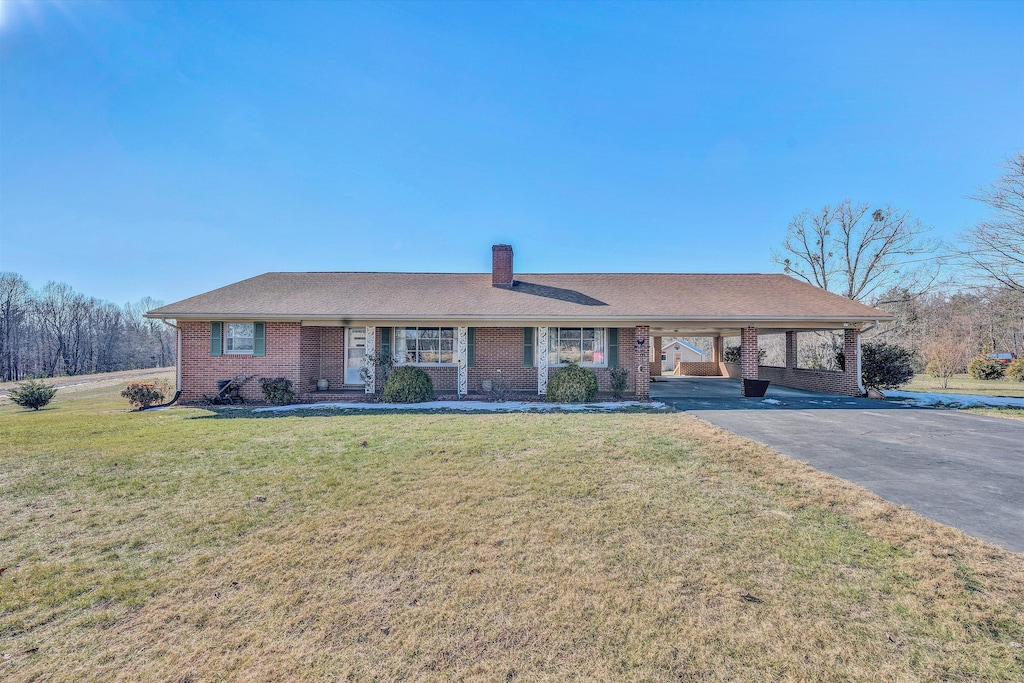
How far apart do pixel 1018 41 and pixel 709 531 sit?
1622 cm

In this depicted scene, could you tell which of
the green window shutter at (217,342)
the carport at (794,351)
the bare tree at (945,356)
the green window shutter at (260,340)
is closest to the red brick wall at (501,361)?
the carport at (794,351)

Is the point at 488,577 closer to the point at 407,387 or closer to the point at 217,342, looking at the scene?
the point at 407,387

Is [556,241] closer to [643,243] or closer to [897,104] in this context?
[643,243]

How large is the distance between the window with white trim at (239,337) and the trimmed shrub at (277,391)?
143 centimetres

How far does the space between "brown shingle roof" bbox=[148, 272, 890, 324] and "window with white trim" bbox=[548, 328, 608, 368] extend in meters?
1.01

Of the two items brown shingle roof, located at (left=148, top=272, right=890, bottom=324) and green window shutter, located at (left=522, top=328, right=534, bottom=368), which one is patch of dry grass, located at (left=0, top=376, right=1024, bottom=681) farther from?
green window shutter, located at (left=522, top=328, right=534, bottom=368)

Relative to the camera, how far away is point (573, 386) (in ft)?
42.4

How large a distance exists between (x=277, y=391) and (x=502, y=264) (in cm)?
888

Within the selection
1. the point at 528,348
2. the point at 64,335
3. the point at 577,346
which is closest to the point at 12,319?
the point at 64,335

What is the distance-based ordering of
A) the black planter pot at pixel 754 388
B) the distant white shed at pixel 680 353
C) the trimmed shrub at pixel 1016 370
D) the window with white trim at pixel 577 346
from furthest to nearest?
the distant white shed at pixel 680 353 < the trimmed shrub at pixel 1016 370 < the window with white trim at pixel 577 346 < the black planter pot at pixel 754 388

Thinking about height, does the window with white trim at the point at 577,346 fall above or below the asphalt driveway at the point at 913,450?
above

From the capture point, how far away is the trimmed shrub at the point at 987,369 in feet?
68.8

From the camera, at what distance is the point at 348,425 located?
29.5 ft

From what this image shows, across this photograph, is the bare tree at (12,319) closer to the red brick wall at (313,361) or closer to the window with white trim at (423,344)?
the red brick wall at (313,361)
